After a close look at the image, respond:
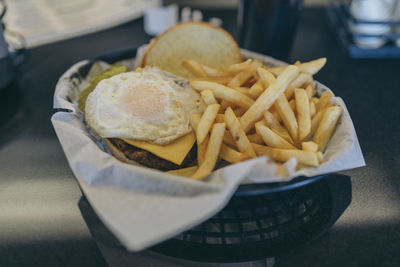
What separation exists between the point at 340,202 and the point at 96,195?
0.92 meters

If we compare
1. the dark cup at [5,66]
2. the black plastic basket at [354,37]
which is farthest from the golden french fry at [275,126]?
the dark cup at [5,66]

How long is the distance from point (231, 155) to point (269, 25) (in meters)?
1.15

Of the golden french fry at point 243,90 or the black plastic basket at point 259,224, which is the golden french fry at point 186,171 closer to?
the black plastic basket at point 259,224

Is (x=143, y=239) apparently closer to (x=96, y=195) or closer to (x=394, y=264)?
(x=96, y=195)

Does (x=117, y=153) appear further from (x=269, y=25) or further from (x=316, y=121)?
(x=269, y=25)

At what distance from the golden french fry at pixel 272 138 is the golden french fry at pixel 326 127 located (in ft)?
0.37

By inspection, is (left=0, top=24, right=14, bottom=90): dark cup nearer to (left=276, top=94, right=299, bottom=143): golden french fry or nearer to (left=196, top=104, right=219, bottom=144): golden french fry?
(left=196, top=104, right=219, bottom=144): golden french fry

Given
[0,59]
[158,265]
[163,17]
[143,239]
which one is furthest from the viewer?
[163,17]

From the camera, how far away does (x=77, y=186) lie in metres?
1.33

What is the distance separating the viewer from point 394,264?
41.8 inches

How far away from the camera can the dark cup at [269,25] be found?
1.95 m

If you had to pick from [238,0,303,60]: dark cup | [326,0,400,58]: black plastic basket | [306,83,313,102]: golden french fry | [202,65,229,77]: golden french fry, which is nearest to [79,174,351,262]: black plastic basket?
[306,83,313,102]: golden french fry

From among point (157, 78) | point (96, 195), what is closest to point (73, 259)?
point (96, 195)

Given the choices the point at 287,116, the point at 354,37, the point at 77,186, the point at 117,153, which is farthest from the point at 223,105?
the point at 354,37
